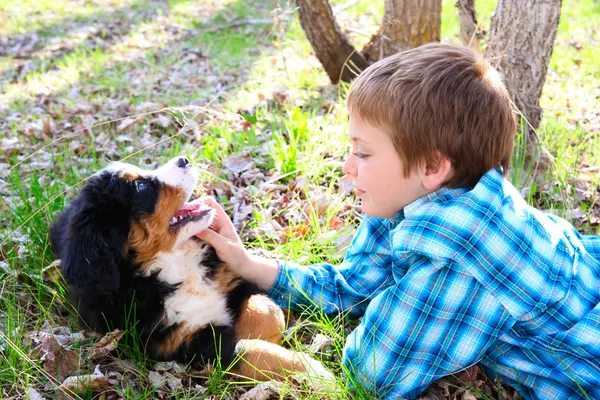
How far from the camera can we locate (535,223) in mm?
2418

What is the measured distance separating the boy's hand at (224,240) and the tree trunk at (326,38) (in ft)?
10.7

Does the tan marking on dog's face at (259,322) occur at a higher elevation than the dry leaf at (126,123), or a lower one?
lower

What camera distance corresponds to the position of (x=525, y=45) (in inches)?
161

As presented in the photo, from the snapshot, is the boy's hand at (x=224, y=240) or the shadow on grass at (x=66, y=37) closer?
the boy's hand at (x=224, y=240)

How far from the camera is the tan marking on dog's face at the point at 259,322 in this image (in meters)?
2.83

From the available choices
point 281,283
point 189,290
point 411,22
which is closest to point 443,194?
point 281,283

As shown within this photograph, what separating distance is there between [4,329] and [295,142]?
7.71 feet

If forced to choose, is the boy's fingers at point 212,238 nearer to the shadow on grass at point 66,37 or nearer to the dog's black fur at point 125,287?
the dog's black fur at point 125,287

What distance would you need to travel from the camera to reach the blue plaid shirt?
7.47 ft

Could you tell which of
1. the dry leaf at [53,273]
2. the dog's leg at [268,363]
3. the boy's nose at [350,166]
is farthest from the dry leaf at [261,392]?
the dry leaf at [53,273]

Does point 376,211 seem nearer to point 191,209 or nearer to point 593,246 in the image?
point 191,209

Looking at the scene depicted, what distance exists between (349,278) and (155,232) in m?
1.05

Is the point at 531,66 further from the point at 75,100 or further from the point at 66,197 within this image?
the point at 75,100

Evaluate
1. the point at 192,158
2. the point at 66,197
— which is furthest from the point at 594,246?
the point at 66,197
